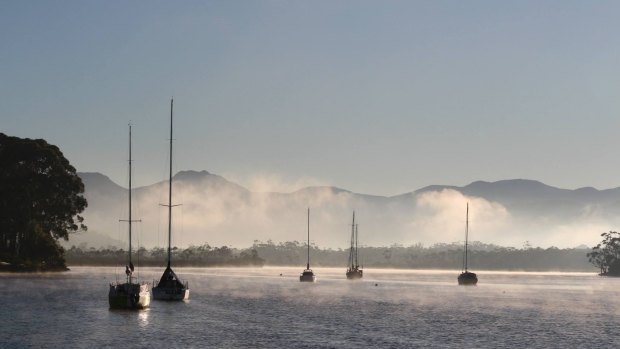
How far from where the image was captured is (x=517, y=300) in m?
169

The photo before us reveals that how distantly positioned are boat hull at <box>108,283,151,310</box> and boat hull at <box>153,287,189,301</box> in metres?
8.49

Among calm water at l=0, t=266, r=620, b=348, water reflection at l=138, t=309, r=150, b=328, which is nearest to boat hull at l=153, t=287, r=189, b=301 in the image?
calm water at l=0, t=266, r=620, b=348

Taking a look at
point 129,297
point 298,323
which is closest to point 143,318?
point 129,297

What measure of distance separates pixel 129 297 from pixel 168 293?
40.4ft

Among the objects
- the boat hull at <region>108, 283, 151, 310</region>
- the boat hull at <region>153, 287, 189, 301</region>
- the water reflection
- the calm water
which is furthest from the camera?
the boat hull at <region>153, 287, 189, 301</region>

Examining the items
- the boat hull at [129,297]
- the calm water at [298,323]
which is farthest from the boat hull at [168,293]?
the boat hull at [129,297]

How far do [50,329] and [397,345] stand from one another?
34.1 meters

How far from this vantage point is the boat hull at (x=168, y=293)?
11725cm

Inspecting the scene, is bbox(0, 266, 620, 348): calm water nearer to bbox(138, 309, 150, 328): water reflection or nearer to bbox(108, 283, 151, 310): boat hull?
bbox(138, 309, 150, 328): water reflection

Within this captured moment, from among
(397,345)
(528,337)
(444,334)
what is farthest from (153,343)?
(528,337)

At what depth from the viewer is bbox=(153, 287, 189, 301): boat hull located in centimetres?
11725

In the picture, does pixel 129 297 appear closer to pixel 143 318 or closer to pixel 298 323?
pixel 143 318

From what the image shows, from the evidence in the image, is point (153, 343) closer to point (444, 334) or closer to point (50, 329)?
point (50, 329)

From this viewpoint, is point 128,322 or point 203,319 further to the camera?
point 203,319
